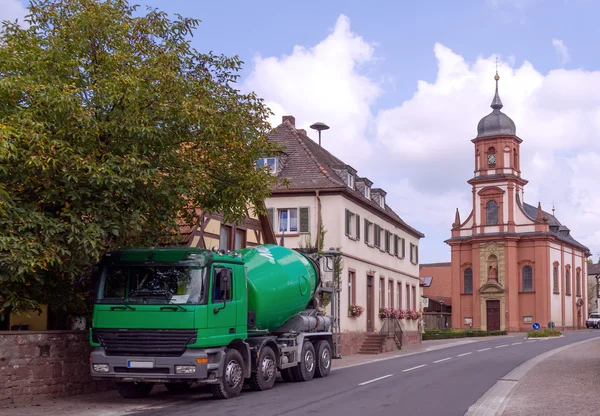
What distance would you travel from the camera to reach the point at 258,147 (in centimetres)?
1750

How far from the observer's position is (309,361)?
1986cm

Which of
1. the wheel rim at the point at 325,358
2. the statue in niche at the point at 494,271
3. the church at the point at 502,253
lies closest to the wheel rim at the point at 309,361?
the wheel rim at the point at 325,358

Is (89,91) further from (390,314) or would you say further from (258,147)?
(390,314)

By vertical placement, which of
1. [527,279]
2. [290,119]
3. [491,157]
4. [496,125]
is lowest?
[527,279]

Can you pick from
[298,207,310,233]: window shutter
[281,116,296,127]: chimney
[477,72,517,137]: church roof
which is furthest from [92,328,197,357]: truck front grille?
[477,72,517,137]: church roof

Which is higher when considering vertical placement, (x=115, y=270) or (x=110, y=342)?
(x=115, y=270)

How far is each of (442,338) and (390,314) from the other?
1838cm

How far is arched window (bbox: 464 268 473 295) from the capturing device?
81875 millimetres

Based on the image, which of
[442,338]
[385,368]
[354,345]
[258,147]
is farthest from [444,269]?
[258,147]

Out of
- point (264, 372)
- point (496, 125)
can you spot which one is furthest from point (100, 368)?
point (496, 125)

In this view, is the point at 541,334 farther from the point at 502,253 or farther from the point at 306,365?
the point at 306,365

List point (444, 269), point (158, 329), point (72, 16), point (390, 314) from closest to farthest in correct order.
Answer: point (158, 329) → point (72, 16) → point (390, 314) → point (444, 269)

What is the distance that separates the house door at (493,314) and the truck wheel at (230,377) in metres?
66.7

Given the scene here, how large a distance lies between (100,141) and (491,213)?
229 ft
